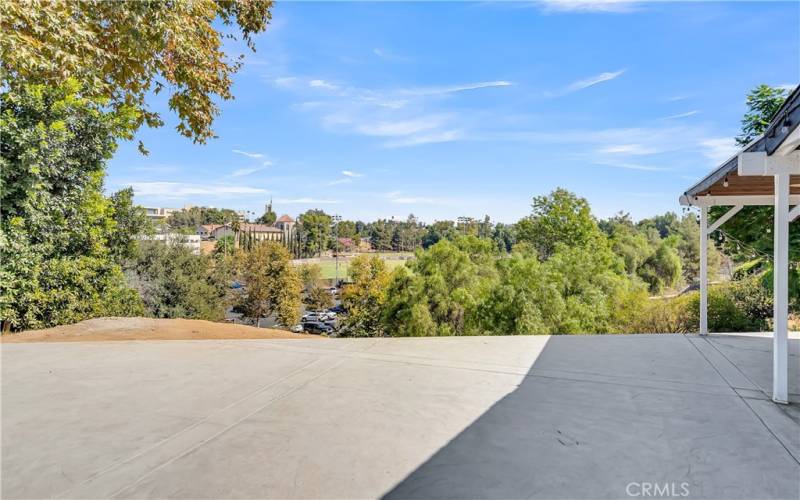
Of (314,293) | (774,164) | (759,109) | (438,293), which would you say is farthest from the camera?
(314,293)

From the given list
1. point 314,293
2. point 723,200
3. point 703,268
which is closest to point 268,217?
point 314,293

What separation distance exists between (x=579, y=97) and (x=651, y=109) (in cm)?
585

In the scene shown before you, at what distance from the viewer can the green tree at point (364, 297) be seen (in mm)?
21469

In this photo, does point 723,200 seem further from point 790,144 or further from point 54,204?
point 54,204

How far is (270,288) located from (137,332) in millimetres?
16406

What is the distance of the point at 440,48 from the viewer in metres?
12.3

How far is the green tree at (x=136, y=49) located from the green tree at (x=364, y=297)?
1408cm

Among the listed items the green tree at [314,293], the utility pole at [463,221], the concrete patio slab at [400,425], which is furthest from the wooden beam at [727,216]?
the utility pole at [463,221]

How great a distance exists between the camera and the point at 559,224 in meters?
26.4

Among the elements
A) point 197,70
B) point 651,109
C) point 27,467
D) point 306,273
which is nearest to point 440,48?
point 197,70

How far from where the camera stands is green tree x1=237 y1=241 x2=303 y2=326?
76.2ft

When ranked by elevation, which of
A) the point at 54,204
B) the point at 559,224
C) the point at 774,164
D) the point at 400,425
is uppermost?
the point at 559,224

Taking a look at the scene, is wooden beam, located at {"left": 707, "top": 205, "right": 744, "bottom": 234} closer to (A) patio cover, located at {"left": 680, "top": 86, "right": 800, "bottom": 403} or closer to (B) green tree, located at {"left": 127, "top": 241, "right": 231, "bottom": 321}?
(A) patio cover, located at {"left": 680, "top": 86, "right": 800, "bottom": 403}

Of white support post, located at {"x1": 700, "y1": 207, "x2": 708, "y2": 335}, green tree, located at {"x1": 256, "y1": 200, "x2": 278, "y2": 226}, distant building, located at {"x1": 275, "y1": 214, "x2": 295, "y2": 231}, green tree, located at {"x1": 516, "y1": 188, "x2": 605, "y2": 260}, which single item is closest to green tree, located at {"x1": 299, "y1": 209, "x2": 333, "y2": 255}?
distant building, located at {"x1": 275, "y1": 214, "x2": 295, "y2": 231}
